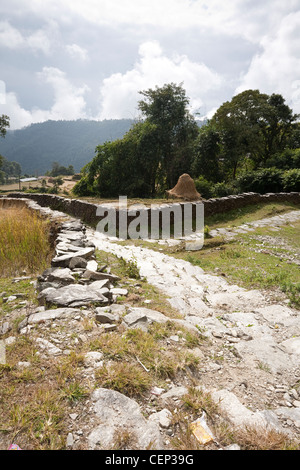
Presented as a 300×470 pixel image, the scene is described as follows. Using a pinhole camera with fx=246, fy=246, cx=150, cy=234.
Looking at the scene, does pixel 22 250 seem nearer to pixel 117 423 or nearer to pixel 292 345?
pixel 117 423

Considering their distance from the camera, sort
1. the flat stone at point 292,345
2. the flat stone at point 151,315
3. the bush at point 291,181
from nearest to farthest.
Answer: the flat stone at point 292,345 < the flat stone at point 151,315 < the bush at point 291,181

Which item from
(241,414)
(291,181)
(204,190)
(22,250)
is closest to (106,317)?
(241,414)

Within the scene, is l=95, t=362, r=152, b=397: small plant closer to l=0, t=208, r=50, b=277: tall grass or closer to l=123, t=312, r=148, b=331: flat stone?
l=123, t=312, r=148, b=331: flat stone

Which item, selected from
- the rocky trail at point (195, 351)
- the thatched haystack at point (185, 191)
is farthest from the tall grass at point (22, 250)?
the thatched haystack at point (185, 191)

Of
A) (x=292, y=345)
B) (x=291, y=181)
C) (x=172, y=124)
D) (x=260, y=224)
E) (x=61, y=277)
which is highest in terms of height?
(x=172, y=124)

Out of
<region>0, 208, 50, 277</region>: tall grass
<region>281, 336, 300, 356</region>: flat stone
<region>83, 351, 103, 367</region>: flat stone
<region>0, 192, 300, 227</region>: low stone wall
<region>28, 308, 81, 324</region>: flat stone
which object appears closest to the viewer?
<region>83, 351, 103, 367</region>: flat stone

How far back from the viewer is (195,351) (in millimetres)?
2488

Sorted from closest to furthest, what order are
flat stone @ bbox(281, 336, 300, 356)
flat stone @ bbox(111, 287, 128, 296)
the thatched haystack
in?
flat stone @ bbox(281, 336, 300, 356), flat stone @ bbox(111, 287, 128, 296), the thatched haystack

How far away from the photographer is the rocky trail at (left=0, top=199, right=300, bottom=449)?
1.62 meters

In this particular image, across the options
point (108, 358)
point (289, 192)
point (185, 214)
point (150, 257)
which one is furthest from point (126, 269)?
point (289, 192)

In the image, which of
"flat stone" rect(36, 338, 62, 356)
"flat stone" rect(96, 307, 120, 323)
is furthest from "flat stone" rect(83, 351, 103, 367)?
"flat stone" rect(96, 307, 120, 323)

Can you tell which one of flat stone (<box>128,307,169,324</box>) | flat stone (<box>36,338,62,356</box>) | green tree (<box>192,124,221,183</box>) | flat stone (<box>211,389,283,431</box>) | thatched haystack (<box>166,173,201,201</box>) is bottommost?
flat stone (<box>211,389,283,431</box>)

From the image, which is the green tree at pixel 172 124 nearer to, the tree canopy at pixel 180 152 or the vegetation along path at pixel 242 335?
the tree canopy at pixel 180 152

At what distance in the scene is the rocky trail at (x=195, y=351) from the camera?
1.62 meters
